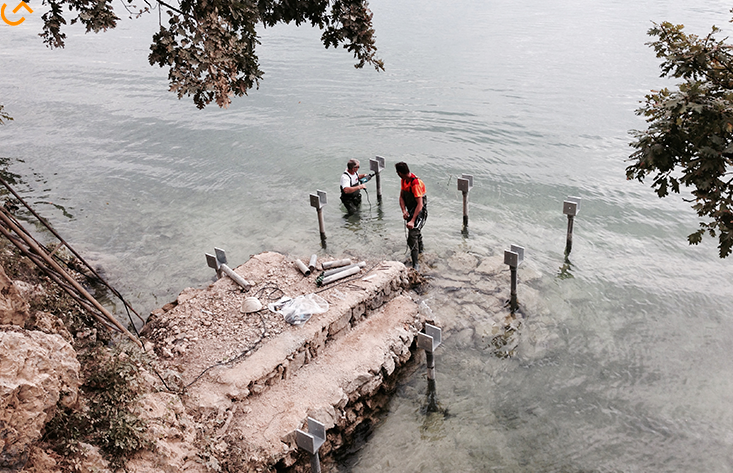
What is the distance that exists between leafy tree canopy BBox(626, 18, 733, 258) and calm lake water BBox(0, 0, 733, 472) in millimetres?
4465

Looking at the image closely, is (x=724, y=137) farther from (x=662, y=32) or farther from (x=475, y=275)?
(x=475, y=275)

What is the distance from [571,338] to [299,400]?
5.97 metres

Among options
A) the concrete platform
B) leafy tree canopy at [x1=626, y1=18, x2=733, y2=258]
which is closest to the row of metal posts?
the concrete platform

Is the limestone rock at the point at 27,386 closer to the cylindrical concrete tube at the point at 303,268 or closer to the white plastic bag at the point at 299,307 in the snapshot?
the white plastic bag at the point at 299,307

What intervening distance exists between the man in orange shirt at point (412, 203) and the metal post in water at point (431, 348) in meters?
3.67

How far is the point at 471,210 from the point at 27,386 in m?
12.9

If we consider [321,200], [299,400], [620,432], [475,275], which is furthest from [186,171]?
[620,432]

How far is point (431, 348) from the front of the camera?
28.1 feet

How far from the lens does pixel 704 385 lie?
9.61 meters

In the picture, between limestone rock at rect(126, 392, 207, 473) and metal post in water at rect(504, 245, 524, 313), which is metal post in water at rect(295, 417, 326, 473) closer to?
limestone rock at rect(126, 392, 207, 473)

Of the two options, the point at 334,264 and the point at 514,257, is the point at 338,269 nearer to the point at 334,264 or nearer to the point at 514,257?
the point at 334,264

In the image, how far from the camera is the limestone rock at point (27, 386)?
16.5ft

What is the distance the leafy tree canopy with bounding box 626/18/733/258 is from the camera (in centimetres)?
562

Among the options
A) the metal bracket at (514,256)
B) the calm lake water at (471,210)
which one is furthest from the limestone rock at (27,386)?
the metal bracket at (514,256)
